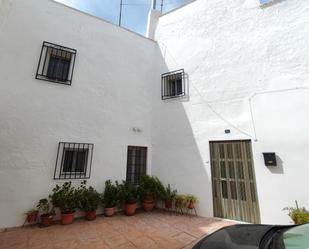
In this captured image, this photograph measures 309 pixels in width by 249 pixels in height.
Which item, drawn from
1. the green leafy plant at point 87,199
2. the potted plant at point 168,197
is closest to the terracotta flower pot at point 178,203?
the potted plant at point 168,197

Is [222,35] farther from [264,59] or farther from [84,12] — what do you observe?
[84,12]

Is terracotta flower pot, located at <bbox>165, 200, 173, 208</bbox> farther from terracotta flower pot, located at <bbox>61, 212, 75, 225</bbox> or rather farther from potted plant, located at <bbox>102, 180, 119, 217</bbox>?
terracotta flower pot, located at <bbox>61, 212, 75, 225</bbox>

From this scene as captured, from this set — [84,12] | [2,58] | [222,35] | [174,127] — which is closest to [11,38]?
[2,58]

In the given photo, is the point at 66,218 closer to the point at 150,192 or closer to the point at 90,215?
the point at 90,215

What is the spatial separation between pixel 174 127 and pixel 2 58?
4.90m

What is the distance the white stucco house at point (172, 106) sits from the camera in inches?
155

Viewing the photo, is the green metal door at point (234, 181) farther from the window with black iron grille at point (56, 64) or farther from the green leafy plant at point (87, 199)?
the window with black iron grille at point (56, 64)

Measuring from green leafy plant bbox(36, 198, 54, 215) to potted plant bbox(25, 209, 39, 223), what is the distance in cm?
12

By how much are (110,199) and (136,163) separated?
1.43 m

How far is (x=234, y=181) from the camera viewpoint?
4324 millimetres

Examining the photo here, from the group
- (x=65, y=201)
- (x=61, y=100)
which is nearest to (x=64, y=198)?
(x=65, y=201)

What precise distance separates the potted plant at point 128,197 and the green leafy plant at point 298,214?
143 inches

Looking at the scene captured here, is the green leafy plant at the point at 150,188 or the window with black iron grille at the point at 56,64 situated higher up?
the window with black iron grille at the point at 56,64

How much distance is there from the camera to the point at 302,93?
3.85m
